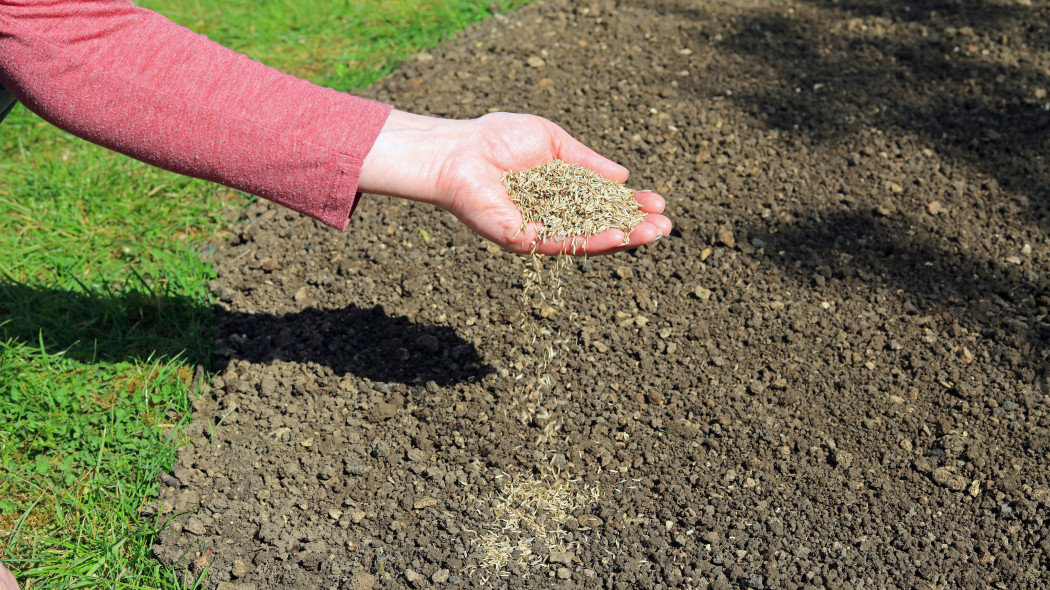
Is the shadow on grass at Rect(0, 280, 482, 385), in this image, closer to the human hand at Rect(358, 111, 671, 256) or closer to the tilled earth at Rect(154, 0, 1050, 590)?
the tilled earth at Rect(154, 0, 1050, 590)

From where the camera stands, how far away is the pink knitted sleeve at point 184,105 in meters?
2.18

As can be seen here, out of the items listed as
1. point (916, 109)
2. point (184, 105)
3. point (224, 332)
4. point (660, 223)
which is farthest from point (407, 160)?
point (916, 109)

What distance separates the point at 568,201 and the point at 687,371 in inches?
31.1

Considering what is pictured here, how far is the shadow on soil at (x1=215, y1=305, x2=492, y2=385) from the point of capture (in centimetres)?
300

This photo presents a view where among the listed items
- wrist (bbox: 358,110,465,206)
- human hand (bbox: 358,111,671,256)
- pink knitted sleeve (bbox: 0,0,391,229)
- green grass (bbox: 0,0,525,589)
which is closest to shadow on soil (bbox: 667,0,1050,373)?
human hand (bbox: 358,111,671,256)

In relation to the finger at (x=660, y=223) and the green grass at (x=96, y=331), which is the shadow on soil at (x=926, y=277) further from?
the green grass at (x=96, y=331)

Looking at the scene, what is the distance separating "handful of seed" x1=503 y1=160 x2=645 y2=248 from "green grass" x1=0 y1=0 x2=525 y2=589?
4.46 ft

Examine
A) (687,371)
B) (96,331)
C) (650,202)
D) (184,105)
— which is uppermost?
(184,105)

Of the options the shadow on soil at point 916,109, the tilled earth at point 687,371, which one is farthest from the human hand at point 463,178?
the shadow on soil at point 916,109

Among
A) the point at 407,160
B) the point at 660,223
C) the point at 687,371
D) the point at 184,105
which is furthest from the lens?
the point at 687,371

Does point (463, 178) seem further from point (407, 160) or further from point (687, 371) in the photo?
point (687, 371)

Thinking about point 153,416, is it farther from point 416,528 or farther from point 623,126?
point 623,126

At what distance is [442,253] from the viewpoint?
3.41 meters

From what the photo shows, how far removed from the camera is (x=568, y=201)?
2.61m
